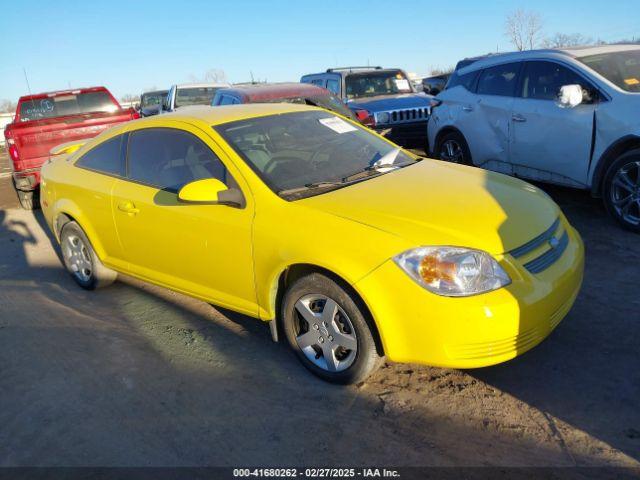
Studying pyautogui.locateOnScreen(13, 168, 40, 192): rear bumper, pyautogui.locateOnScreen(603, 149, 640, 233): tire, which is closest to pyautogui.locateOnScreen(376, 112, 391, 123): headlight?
pyautogui.locateOnScreen(603, 149, 640, 233): tire

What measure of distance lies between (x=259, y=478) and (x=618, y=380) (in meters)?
2.06

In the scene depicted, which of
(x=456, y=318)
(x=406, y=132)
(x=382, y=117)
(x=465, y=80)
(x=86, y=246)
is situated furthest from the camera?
(x=406, y=132)

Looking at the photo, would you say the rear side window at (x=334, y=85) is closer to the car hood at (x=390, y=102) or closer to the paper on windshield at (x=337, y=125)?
the car hood at (x=390, y=102)

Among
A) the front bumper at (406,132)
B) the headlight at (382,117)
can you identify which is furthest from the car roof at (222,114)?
the front bumper at (406,132)

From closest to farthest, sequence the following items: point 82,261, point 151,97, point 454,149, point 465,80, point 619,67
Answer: point 82,261 < point 619,67 < point 465,80 < point 454,149 < point 151,97

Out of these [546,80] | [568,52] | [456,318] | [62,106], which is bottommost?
[456,318]

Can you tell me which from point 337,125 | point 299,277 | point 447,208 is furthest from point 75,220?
point 447,208

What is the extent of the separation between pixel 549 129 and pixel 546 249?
10.7ft

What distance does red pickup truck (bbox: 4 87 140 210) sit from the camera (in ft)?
27.7

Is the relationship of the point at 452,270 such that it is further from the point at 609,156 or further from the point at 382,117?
the point at 382,117

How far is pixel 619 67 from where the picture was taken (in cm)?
558

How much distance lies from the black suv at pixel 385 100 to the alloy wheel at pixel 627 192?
4.60 m

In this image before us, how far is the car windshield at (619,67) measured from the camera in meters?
5.36

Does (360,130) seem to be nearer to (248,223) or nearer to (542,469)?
(248,223)
